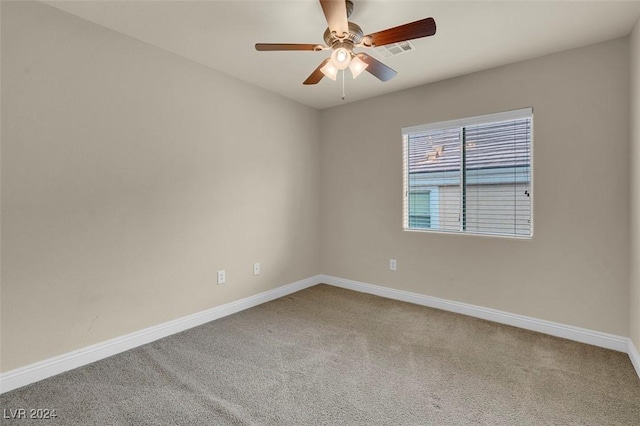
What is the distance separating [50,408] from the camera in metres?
1.68

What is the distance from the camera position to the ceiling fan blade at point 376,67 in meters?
1.94

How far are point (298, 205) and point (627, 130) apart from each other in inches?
123

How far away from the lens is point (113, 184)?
2.25 metres

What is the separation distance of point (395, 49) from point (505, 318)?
8.63 feet

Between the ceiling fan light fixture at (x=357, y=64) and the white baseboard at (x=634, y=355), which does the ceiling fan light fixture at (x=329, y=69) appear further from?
the white baseboard at (x=634, y=355)

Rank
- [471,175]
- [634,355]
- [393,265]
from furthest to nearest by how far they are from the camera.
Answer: [393,265], [471,175], [634,355]

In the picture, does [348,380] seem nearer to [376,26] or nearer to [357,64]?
[357,64]

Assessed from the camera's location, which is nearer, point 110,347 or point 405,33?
point 405,33

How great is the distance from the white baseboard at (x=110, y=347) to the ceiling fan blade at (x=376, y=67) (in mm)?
2528

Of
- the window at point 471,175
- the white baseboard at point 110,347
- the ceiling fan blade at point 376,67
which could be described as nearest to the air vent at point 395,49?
the ceiling fan blade at point 376,67

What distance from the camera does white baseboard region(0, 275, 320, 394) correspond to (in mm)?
1854

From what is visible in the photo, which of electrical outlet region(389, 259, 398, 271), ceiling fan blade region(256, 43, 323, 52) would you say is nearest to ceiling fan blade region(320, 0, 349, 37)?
ceiling fan blade region(256, 43, 323, 52)

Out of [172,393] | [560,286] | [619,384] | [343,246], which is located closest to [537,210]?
[560,286]

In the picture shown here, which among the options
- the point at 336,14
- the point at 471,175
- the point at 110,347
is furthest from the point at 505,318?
the point at 110,347
